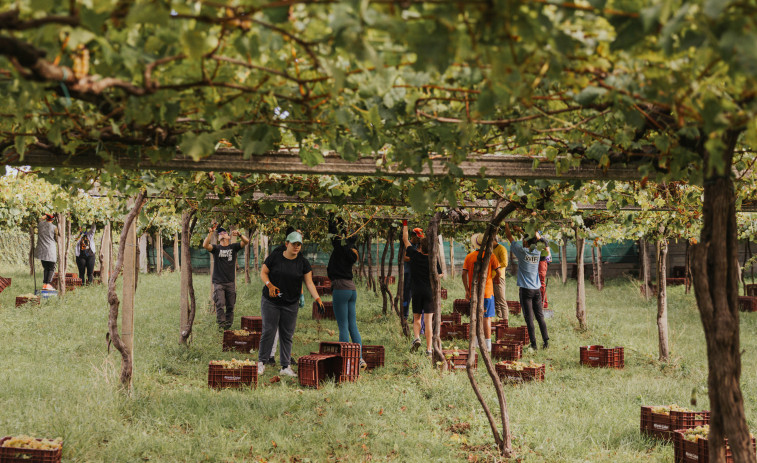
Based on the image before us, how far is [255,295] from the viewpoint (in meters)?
15.7

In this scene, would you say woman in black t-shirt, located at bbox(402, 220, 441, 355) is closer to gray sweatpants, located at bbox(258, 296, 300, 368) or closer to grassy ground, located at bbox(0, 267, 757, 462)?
grassy ground, located at bbox(0, 267, 757, 462)

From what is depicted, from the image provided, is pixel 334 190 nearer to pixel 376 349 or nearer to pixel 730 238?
pixel 376 349

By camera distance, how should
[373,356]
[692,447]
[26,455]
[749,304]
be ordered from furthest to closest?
1. [749,304]
2. [373,356]
3. [692,447]
4. [26,455]

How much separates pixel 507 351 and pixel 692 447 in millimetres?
3831

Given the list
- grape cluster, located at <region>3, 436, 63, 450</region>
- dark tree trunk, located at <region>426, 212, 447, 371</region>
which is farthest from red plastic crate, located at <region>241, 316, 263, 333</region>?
grape cluster, located at <region>3, 436, 63, 450</region>

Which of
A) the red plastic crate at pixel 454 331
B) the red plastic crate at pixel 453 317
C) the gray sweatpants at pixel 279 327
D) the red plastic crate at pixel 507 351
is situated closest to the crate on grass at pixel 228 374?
the gray sweatpants at pixel 279 327

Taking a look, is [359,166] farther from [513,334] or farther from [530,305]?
[513,334]

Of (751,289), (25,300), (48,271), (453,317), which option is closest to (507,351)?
(453,317)

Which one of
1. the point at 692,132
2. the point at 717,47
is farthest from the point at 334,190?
the point at 717,47

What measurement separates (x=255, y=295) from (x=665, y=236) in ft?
34.3

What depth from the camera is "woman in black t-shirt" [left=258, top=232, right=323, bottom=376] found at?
6.64m

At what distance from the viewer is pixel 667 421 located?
15.0ft

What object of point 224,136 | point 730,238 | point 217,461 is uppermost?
point 224,136

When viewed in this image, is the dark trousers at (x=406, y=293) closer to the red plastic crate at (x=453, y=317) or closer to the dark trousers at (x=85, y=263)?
the red plastic crate at (x=453, y=317)
